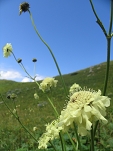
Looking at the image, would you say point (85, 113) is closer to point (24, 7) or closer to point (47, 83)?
point (24, 7)

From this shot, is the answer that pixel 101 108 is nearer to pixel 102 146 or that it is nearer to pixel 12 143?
pixel 102 146

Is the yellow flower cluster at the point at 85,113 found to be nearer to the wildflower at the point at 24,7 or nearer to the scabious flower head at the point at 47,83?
the wildflower at the point at 24,7

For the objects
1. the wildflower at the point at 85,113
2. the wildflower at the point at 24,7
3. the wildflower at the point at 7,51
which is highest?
the wildflower at the point at 24,7

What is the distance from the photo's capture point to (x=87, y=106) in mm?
1597

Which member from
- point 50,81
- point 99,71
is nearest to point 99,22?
point 50,81

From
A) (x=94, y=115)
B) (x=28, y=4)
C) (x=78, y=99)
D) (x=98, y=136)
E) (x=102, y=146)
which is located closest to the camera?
(x=94, y=115)

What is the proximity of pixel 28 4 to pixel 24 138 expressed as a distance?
14.8ft

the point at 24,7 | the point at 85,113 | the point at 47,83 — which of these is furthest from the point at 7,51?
the point at 85,113

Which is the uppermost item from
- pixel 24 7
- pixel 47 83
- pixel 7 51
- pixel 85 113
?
pixel 24 7

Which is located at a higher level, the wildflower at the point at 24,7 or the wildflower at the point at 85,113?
the wildflower at the point at 24,7

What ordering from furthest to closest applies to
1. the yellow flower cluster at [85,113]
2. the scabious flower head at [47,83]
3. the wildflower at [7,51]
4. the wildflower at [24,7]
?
the wildflower at [7,51] → the scabious flower head at [47,83] → the wildflower at [24,7] → the yellow flower cluster at [85,113]

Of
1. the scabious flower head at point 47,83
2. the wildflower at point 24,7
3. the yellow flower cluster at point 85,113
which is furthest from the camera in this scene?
the scabious flower head at point 47,83

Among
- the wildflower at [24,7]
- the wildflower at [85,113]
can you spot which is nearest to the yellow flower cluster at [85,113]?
the wildflower at [85,113]

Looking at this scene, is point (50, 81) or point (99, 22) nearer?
point (99, 22)
